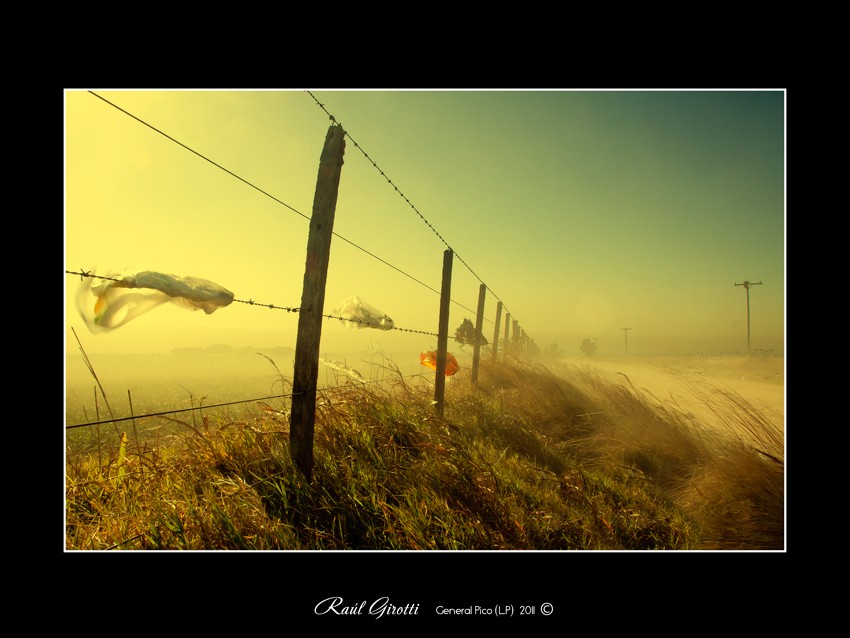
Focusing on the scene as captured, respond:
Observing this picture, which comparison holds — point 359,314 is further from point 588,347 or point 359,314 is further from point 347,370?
point 588,347

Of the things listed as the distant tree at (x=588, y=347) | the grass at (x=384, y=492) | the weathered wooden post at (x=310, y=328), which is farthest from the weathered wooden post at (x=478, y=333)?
the distant tree at (x=588, y=347)

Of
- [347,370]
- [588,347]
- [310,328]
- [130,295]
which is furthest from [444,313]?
[588,347]

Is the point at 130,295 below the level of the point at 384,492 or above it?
above

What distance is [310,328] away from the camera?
2238 mm

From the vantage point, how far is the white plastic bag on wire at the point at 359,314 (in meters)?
3.52

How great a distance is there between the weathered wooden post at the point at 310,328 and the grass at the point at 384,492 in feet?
0.62

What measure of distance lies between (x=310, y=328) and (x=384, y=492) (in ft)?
3.69

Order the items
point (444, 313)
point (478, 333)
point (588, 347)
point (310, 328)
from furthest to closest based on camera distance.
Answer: point (588, 347)
point (478, 333)
point (444, 313)
point (310, 328)

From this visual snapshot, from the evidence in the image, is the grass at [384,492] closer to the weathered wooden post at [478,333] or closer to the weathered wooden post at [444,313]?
the weathered wooden post at [444,313]

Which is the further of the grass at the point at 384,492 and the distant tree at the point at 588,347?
the distant tree at the point at 588,347

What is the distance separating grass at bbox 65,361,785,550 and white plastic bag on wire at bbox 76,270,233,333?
81 centimetres

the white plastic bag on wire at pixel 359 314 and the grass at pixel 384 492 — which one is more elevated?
the white plastic bag on wire at pixel 359 314

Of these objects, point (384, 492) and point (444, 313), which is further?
point (444, 313)
